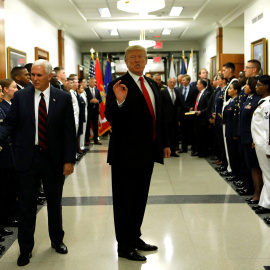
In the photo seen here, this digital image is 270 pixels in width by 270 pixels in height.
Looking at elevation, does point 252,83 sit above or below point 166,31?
below

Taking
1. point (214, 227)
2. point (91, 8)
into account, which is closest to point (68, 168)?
point (214, 227)

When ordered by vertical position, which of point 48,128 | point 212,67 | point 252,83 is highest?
point 212,67

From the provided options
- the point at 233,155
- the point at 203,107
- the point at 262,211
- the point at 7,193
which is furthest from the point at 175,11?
the point at 7,193

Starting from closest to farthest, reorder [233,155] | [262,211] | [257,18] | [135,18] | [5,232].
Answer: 1. [5,232]
2. [262,211]
3. [233,155]
4. [257,18]
5. [135,18]

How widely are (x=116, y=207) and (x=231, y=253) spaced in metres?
1.06

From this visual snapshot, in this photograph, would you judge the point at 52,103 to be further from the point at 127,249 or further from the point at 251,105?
the point at 251,105

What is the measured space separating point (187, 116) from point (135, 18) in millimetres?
4342

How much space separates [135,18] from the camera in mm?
12609

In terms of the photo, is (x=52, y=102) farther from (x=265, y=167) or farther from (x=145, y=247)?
(x=265, y=167)

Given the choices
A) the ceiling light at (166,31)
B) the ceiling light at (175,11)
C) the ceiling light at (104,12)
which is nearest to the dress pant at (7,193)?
the ceiling light at (104,12)

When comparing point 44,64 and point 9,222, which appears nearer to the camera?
point 44,64

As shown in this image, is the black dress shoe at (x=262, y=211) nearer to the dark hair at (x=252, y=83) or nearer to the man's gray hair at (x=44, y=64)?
the dark hair at (x=252, y=83)

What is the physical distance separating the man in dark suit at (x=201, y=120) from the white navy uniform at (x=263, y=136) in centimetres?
432

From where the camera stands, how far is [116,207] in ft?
11.2
